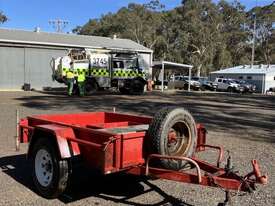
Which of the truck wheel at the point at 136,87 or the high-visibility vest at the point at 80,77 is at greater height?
the high-visibility vest at the point at 80,77

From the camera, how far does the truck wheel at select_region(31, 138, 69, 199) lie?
5945 mm

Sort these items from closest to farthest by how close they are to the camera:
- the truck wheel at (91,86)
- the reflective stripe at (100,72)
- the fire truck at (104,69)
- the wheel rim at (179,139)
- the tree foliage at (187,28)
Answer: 1. the wheel rim at (179,139)
2. the fire truck at (104,69)
3. the truck wheel at (91,86)
4. the reflective stripe at (100,72)
5. the tree foliage at (187,28)

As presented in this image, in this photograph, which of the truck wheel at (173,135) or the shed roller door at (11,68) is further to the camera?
the shed roller door at (11,68)

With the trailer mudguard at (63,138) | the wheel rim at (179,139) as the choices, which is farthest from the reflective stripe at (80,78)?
the wheel rim at (179,139)

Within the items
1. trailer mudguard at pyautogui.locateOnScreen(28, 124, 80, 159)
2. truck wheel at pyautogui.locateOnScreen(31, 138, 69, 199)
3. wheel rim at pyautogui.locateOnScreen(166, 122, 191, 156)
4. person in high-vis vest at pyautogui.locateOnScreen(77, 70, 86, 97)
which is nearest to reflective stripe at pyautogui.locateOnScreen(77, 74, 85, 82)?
person in high-vis vest at pyautogui.locateOnScreen(77, 70, 86, 97)

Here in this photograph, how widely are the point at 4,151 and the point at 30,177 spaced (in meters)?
2.13

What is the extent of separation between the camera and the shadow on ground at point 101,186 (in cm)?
626

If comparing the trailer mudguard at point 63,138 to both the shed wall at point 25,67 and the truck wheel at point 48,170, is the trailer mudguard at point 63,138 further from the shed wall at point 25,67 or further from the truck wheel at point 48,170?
the shed wall at point 25,67

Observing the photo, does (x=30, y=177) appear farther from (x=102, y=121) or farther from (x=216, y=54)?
(x=216, y=54)

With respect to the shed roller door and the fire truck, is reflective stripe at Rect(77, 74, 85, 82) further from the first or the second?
the shed roller door

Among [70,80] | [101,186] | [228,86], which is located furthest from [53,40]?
[101,186]

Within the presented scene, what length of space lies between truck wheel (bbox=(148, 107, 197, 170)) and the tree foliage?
64.7m

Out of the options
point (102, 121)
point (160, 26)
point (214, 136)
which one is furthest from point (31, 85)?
point (160, 26)

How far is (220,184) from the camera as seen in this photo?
491 cm
